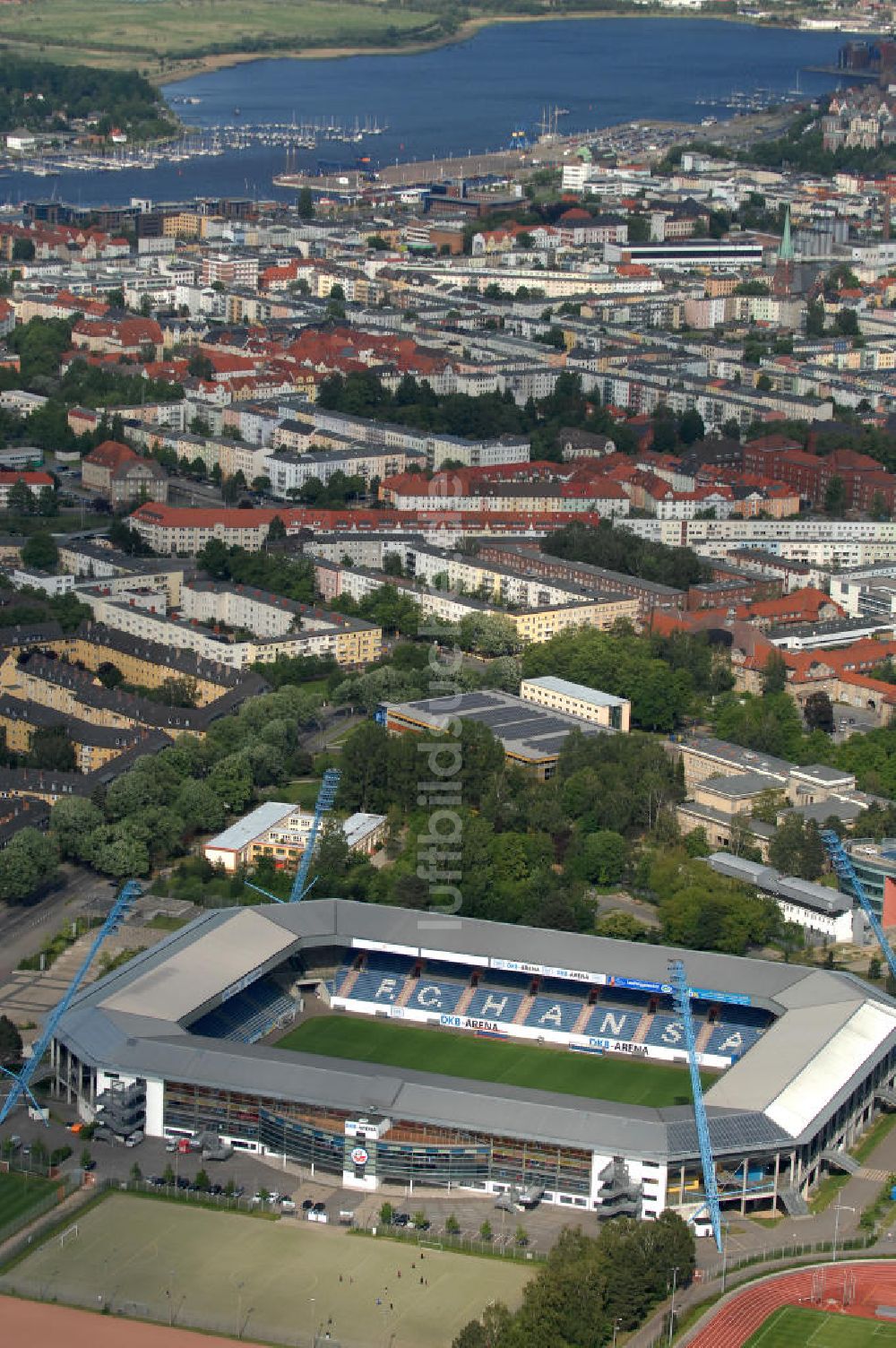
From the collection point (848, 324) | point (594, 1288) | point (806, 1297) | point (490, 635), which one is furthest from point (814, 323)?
point (594, 1288)

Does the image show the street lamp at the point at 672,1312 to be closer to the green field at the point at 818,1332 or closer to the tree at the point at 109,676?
the green field at the point at 818,1332

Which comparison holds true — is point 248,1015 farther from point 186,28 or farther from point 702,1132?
point 186,28

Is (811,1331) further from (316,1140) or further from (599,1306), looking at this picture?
(316,1140)

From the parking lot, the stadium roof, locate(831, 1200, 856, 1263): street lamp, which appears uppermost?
the stadium roof

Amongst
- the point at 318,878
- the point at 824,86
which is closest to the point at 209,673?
the point at 318,878

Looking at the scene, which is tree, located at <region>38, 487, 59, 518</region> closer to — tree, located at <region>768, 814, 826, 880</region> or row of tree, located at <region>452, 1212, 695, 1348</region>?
tree, located at <region>768, 814, 826, 880</region>

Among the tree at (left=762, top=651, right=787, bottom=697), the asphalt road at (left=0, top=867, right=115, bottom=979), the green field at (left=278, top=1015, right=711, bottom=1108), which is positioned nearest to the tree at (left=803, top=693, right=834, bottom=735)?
the tree at (left=762, top=651, right=787, bottom=697)
